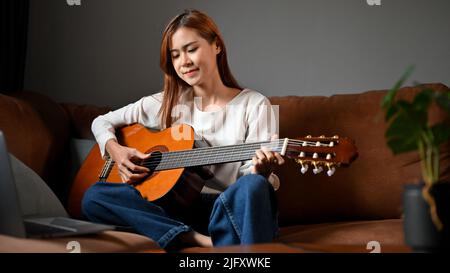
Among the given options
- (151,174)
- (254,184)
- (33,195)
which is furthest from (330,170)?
(33,195)

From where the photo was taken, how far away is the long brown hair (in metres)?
1.93

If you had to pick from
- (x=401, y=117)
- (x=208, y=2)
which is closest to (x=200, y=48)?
(x=208, y=2)

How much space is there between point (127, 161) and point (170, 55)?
388mm

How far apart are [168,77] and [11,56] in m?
0.77

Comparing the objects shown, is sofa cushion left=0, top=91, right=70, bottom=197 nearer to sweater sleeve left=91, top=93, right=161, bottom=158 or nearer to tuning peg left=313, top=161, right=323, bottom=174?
sweater sleeve left=91, top=93, right=161, bottom=158

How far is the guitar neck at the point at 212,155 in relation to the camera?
1.65 metres

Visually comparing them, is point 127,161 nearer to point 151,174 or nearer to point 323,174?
point 151,174

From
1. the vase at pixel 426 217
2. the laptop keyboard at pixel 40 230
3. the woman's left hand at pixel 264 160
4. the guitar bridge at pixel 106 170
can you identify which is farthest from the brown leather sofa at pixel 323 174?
the vase at pixel 426 217

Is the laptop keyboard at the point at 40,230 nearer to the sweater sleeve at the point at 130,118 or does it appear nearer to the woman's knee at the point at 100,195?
the woman's knee at the point at 100,195

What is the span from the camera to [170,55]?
199 centimetres

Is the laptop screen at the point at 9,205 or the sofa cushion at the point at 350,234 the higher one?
the laptop screen at the point at 9,205

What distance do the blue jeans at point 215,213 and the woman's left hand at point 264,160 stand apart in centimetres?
8

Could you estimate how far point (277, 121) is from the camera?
2072 mm

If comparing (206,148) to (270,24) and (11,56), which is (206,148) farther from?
(11,56)
